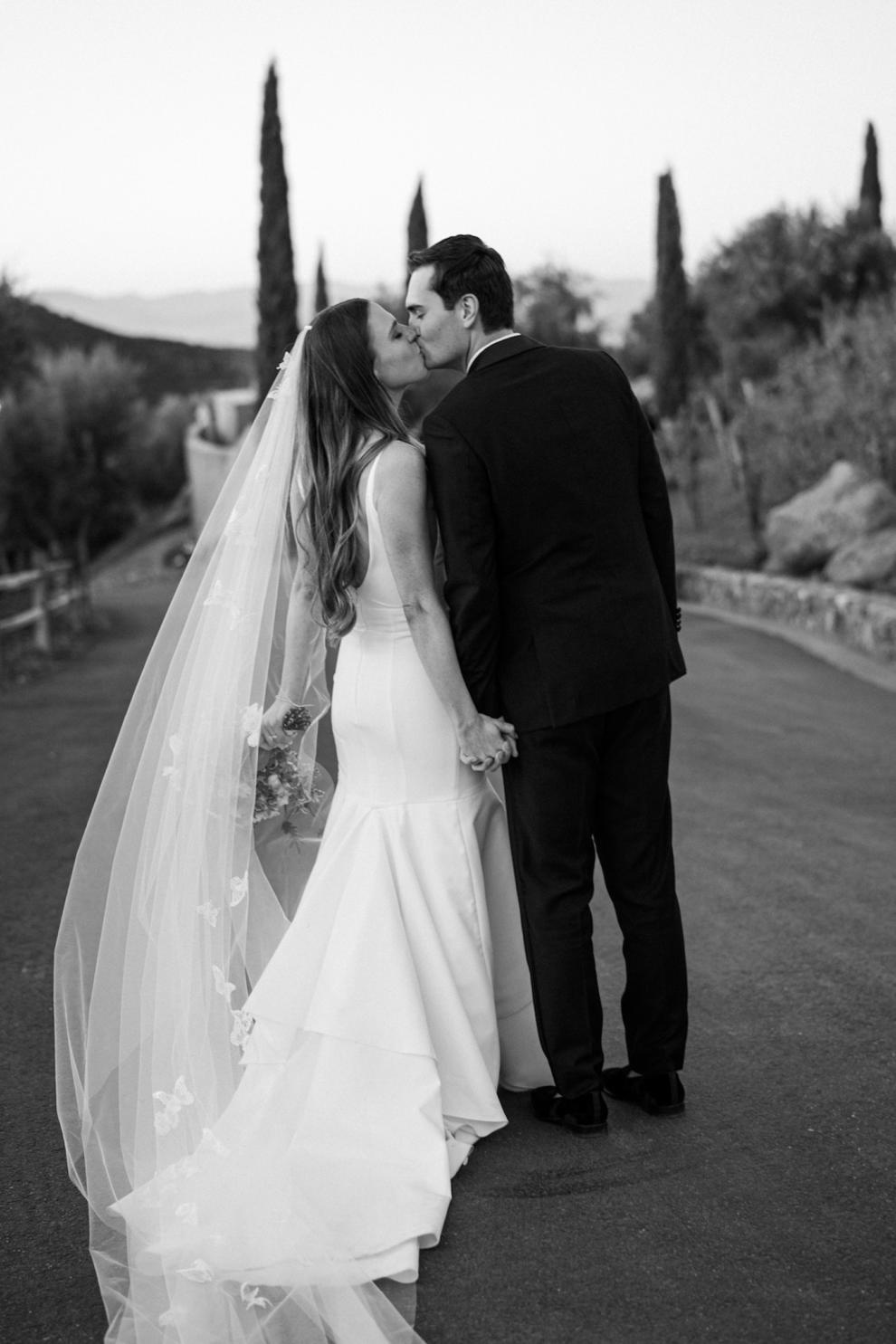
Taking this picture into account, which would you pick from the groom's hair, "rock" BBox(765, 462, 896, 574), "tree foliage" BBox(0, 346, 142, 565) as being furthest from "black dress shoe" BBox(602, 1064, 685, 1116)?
"tree foliage" BBox(0, 346, 142, 565)

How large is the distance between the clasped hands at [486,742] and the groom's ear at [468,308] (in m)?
0.98

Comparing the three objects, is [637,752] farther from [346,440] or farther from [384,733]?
[346,440]

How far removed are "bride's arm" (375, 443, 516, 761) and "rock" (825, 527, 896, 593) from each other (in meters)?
11.5

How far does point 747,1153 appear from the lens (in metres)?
3.45

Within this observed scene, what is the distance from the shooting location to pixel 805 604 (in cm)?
1516

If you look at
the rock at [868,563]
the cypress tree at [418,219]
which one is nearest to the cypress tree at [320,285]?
the cypress tree at [418,219]

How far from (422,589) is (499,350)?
24.2 inches

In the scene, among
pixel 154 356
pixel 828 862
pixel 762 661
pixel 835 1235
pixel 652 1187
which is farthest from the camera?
pixel 154 356

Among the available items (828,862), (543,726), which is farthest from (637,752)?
(828,862)

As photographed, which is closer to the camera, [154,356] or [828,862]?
[828,862]

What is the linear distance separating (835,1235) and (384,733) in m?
1.56

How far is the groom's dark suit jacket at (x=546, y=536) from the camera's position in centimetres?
341

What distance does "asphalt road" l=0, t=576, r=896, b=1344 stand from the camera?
2.81 m

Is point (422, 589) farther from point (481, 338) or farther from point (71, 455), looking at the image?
point (71, 455)
